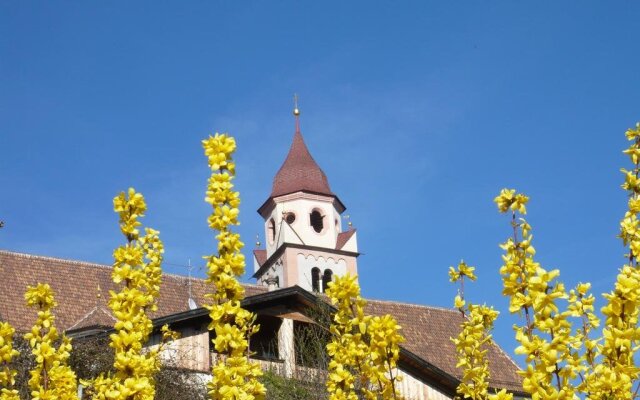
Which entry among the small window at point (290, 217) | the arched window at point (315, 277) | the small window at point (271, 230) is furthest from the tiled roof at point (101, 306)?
the small window at point (271, 230)

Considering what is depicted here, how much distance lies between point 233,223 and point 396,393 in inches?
43.3

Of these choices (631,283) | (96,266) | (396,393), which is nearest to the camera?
(631,283)

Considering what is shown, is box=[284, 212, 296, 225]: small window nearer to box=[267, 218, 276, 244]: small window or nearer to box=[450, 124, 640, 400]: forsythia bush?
box=[267, 218, 276, 244]: small window

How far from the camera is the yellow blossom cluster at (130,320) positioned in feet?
14.1

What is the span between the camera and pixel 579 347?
13.6ft

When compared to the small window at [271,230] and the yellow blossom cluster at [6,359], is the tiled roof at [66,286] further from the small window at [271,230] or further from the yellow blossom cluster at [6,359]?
the yellow blossom cluster at [6,359]

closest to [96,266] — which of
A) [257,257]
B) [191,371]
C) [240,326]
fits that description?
[191,371]

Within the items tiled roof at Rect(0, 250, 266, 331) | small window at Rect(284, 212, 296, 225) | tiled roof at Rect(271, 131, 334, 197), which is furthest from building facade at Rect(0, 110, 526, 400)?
tiled roof at Rect(271, 131, 334, 197)

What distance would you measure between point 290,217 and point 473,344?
34637 mm

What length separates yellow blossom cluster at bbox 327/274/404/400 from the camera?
4.24 m

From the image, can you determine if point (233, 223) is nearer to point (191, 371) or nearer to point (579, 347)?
point (579, 347)

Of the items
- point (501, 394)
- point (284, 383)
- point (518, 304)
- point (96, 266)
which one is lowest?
point (501, 394)

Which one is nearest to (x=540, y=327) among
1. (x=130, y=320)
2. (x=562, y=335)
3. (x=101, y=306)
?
(x=562, y=335)

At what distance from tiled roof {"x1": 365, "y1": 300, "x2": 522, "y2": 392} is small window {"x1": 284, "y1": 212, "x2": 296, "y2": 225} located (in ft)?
33.8
